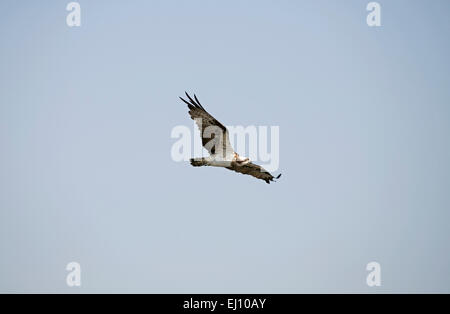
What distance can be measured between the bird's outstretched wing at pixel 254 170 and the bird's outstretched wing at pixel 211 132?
560 mm

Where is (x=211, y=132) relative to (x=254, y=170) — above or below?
above

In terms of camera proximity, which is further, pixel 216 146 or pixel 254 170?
pixel 254 170

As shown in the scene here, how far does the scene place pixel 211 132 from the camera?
18250mm

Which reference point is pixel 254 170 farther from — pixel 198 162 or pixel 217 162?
pixel 198 162

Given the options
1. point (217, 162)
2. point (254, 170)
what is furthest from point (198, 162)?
point (254, 170)

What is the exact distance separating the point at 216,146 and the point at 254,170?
65.4 inches

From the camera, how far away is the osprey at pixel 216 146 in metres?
17.9

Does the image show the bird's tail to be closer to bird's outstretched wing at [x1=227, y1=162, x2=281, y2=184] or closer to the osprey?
the osprey

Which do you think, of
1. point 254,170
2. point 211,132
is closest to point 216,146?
point 211,132

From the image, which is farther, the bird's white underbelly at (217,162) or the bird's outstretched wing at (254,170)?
the bird's outstretched wing at (254,170)

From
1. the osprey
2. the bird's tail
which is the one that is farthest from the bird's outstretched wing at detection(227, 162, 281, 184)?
the bird's tail

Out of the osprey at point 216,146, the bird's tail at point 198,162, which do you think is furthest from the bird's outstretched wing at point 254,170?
the bird's tail at point 198,162

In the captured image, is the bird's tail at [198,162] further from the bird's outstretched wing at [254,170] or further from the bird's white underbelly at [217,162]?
the bird's outstretched wing at [254,170]

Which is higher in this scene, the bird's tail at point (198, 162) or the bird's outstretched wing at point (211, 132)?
the bird's outstretched wing at point (211, 132)
